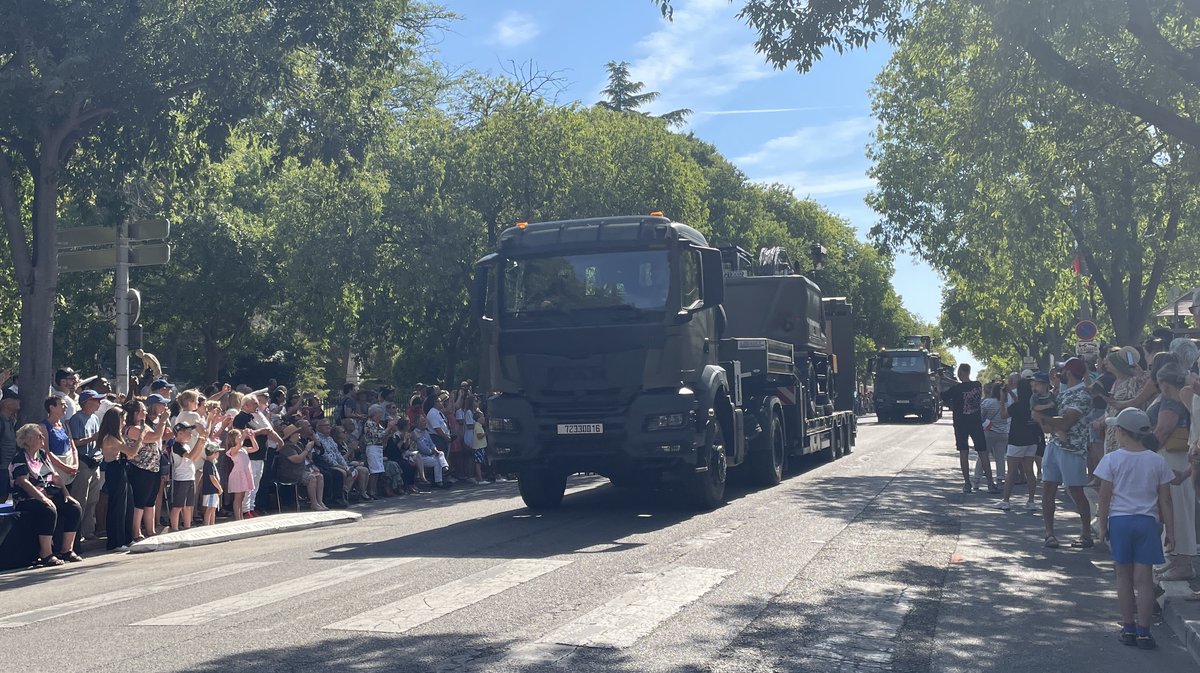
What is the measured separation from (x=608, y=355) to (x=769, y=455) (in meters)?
5.22

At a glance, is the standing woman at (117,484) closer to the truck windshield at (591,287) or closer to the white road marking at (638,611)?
the truck windshield at (591,287)

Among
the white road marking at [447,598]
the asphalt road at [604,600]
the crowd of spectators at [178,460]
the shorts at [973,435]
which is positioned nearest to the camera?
the asphalt road at [604,600]

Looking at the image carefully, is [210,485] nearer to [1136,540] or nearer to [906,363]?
[1136,540]

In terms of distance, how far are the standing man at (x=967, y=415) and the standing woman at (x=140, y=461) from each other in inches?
444

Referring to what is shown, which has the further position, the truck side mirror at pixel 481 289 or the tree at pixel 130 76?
the tree at pixel 130 76

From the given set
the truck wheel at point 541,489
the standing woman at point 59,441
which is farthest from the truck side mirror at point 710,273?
the standing woman at point 59,441

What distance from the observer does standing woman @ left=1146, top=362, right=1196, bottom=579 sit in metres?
8.95

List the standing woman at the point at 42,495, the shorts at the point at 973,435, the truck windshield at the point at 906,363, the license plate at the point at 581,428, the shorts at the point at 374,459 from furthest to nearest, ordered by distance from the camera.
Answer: the truck windshield at the point at 906,363
the shorts at the point at 374,459
the shorts at the point at 973,435
the license plate at the point at 581,428
the standing woman at the point at 42,495

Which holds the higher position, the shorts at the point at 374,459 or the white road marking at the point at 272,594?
the shorts at the point at 374,459

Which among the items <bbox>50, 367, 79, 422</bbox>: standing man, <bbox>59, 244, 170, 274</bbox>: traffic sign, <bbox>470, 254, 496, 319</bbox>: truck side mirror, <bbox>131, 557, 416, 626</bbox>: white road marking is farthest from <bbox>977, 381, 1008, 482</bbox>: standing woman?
<bbox>50, 367, 79, 422</bbox>: standing man

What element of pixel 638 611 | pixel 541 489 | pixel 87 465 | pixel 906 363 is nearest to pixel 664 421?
pixel 541 489

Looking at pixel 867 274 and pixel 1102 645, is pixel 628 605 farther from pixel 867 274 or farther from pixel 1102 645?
pixel 867 274

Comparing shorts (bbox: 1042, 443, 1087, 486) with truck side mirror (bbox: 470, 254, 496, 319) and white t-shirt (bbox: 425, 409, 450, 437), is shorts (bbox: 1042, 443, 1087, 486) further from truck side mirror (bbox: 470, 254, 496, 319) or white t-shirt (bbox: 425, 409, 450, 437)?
white t-shirt (bbox: 425, 409, 450, 437)

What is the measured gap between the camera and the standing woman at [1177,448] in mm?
8953
